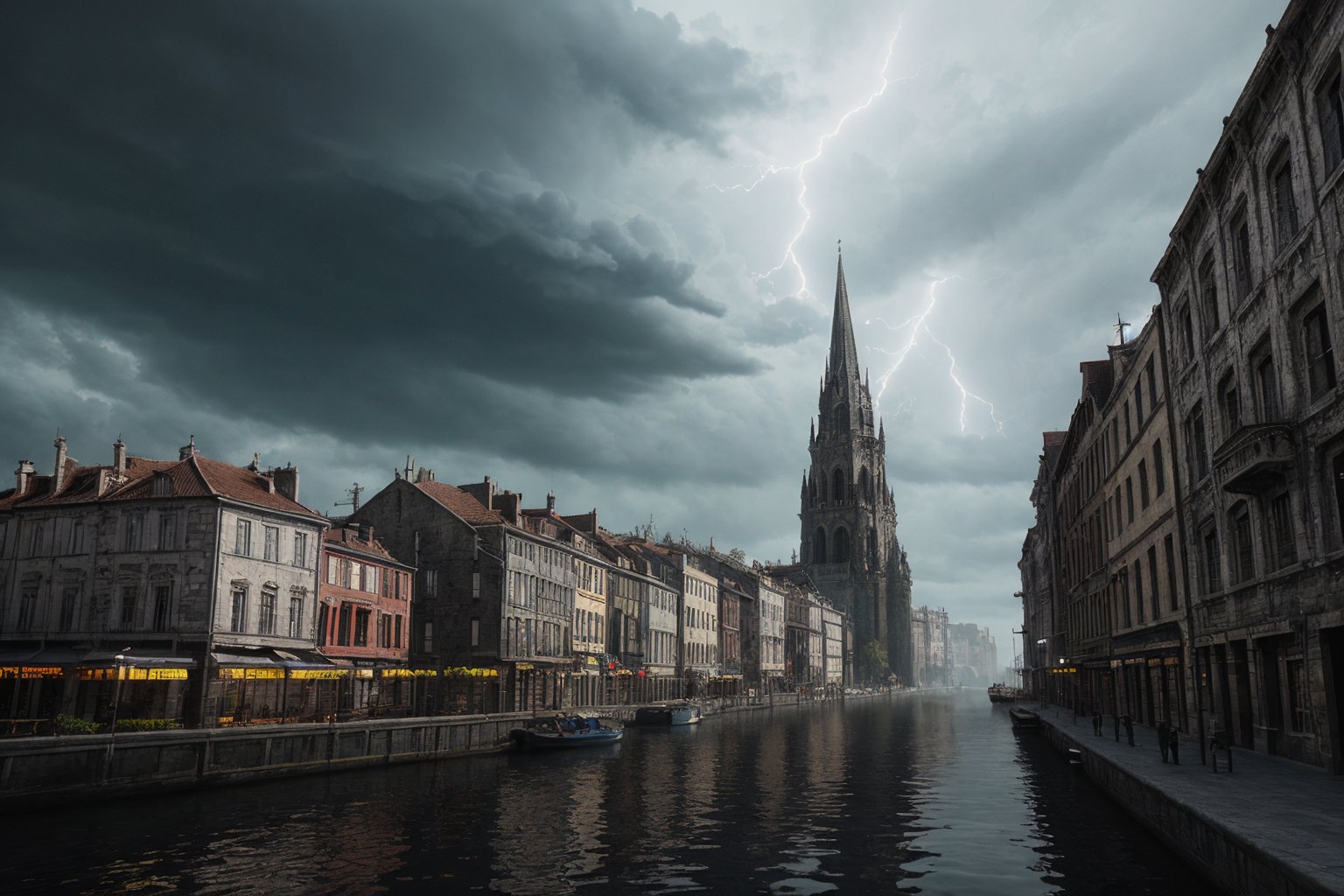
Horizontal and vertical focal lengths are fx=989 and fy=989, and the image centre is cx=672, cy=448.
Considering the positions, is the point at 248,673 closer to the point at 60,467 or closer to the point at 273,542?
the point at 273,542

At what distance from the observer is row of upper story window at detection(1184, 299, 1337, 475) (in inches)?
966

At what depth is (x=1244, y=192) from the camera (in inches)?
1152

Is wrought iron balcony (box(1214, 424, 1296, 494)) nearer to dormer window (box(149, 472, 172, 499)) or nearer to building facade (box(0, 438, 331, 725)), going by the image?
building facade (box(0, 438, 331, 725))

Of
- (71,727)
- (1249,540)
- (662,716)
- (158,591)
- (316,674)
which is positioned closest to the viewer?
(1249,540)

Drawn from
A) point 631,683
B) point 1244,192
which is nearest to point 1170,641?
point 1244,192

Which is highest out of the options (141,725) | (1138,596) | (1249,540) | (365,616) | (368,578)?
(368,578)

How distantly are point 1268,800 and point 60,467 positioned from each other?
55.2 metres

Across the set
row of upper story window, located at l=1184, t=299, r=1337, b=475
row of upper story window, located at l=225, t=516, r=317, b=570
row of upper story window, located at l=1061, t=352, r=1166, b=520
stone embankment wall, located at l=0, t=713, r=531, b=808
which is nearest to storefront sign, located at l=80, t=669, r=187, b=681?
stone embankment wall, located at l=0, t=713, r=531, b=808

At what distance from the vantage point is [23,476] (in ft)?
174

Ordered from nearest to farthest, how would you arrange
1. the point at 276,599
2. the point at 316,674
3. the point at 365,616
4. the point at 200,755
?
the point at 200,755
the point at 316,674
the point at 276,599
the point at 365,616

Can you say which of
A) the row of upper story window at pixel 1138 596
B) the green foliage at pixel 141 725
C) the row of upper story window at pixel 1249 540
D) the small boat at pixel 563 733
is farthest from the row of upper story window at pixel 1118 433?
the green foliage at pixel 141 725

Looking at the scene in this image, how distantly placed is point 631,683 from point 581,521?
1618 centimetres

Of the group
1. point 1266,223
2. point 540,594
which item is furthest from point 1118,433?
point 540,594

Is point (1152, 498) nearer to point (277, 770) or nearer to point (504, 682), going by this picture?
point (277, 770)
